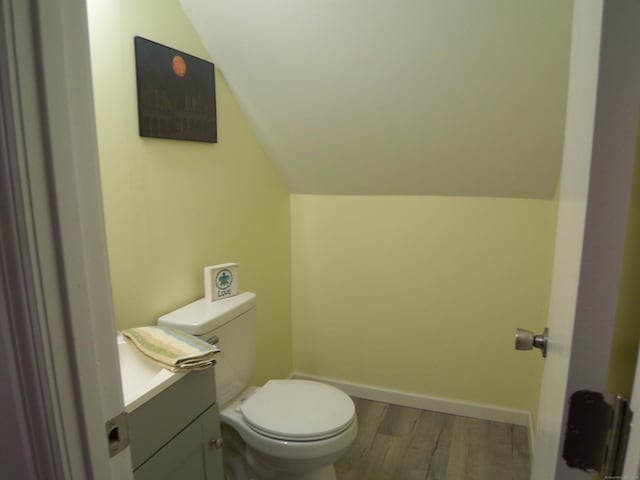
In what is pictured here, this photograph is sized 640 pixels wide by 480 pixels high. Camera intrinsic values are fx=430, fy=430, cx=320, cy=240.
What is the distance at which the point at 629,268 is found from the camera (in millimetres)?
460

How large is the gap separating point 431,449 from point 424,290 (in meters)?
0.78

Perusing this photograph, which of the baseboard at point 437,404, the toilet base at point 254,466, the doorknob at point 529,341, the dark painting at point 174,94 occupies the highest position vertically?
the dark painting at point 174,94

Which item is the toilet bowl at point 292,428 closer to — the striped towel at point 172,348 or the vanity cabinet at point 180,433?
the vanity cabinet at point 180,433

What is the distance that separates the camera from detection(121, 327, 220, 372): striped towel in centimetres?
121

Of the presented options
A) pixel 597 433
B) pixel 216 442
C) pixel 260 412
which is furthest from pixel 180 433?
pixel 597 433

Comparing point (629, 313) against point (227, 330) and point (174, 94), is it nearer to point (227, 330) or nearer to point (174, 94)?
point (227, 330)

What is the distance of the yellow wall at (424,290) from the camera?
2139mm

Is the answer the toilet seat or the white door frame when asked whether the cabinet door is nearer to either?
the toilet seat

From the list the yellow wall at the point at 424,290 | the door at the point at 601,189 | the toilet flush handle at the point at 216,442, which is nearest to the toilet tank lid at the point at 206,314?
the toilet flush handle at the point at 216,442

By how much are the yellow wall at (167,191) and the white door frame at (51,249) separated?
2.85 feet

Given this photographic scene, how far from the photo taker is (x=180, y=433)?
4.06ft

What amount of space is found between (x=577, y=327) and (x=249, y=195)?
5.74 feet

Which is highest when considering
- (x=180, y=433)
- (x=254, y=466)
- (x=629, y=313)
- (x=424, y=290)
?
(x=629, y=313)

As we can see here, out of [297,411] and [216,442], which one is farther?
[297,411]
